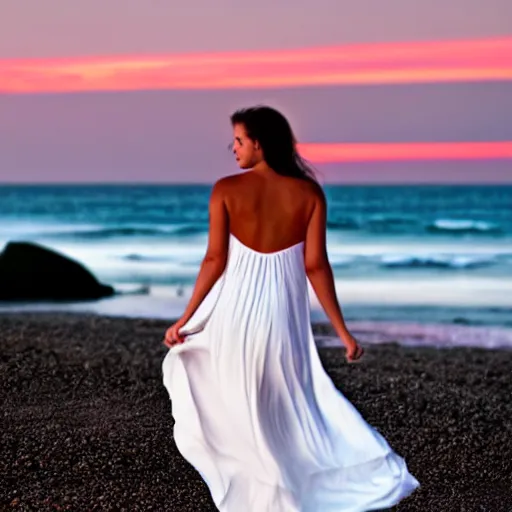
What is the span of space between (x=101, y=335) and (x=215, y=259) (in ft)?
29.4

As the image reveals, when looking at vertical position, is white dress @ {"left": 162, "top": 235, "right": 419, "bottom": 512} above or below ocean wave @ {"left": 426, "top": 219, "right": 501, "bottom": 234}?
above

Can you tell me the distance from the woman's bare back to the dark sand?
1706mm

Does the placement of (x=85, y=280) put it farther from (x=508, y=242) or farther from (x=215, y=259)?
(x=508, y=242)

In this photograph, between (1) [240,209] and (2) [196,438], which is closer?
(1) [240,209]

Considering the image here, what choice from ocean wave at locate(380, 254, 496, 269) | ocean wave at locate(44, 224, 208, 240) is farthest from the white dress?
ocean wave at locate(44, 224, 208, 240)

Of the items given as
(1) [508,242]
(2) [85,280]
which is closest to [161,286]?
(2) [85,280]

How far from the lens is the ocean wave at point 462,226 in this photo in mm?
42750

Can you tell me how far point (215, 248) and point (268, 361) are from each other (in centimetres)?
51

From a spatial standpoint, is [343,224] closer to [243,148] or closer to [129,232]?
[129,232]

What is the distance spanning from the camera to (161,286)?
25375 mm

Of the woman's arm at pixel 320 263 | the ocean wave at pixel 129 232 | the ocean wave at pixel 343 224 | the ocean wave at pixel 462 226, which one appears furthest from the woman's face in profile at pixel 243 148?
the ocean wave at pixel 343 224

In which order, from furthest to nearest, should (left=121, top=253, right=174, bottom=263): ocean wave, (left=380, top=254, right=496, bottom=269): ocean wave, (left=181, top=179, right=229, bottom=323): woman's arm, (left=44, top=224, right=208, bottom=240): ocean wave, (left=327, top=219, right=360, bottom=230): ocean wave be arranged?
(left=327, top=219, right=360, bottom=230): ocean wave, (left=44, top=224, right=208, bottom=240): ocean wave, (left=121, top=253, right=174, bottom=263): ocean wave, (left=380, top=254, right=496, bottom=269): ocean wave, (left=181, top=179, right=229, bottom=323): woman's arm

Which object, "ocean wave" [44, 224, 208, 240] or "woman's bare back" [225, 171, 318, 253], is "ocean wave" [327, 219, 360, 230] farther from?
"woman's bare back" [225, 171, 318, 253]

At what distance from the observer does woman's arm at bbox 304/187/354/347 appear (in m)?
4.65
